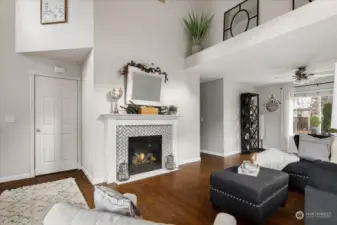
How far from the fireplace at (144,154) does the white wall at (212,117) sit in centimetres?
217

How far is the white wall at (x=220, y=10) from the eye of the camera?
327 centimetres

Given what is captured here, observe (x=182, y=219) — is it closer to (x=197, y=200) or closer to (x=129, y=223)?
(x=197, y=200)

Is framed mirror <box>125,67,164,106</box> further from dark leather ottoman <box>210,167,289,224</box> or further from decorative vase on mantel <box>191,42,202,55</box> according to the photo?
dark leather ottoman <box>210,167,289,224</box>

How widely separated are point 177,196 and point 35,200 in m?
1.93

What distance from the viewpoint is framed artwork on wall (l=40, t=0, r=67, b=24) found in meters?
3.12

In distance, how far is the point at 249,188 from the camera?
1847mm

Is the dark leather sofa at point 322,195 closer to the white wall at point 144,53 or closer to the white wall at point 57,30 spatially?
the white wall at point 144,53

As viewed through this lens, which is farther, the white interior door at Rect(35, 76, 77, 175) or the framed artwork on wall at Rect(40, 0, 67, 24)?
the white interior door at Rect(35, 76, 77, 175)

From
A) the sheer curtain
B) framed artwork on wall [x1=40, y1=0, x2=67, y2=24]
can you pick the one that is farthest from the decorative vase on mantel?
the sheer curtain

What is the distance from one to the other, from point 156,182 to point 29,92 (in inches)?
A: 114

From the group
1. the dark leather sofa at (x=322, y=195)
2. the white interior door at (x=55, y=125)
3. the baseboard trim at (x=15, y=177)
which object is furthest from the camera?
the white interior door at (x=55, y=125)

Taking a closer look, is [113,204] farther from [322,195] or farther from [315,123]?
[315,123]

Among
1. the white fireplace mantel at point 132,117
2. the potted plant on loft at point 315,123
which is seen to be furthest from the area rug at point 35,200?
the potted plant on loft at point 315,123

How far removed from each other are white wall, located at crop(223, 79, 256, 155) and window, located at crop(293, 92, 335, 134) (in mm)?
1786
